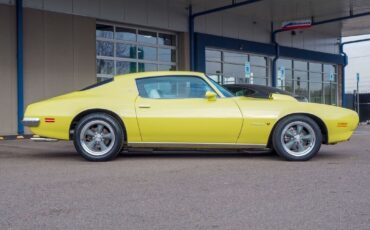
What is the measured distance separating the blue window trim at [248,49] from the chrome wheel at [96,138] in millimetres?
11731

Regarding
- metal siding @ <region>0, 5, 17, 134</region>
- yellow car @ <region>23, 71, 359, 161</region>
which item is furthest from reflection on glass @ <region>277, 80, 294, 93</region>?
yellow car @ <region>23, 71, 359, 161</region>

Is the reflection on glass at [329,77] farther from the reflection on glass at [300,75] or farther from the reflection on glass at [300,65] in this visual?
the reflection on glass at [300,65]

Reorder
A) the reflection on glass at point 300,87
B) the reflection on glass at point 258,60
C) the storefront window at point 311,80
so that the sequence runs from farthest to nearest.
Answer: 1. the reflection on glass at point 300,87
2. the storefront window at point 311,80
3. the reflection on glass at point 258,60

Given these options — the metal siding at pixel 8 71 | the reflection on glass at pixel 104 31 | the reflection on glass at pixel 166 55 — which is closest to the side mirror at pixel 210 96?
the metal siding at pixel 8 71

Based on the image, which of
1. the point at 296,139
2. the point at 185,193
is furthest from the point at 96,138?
the point at 296,139

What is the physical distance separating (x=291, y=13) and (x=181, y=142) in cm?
1431

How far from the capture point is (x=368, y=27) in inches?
997

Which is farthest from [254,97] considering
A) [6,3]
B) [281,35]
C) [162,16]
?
[281,35]

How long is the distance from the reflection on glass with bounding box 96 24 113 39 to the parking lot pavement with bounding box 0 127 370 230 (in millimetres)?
8658

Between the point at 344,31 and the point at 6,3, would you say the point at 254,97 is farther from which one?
the point at 344,31

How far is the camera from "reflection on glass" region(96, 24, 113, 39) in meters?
16.5

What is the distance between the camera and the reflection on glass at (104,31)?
16.5 m

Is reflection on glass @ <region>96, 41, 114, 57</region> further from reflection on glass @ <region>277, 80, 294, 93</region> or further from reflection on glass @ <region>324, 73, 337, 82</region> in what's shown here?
reflection on glass @ <region>324, 73, 337, 82</region>

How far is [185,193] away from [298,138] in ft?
9.83
